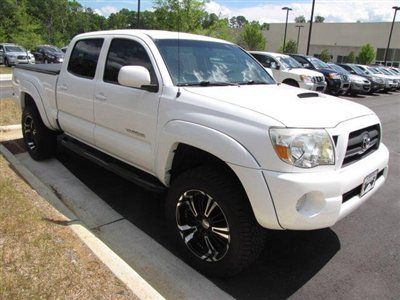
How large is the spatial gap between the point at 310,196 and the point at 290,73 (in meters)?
12.9

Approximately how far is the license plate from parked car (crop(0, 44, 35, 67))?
28370mm

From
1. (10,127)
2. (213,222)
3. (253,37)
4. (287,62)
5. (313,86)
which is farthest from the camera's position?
(253,37)

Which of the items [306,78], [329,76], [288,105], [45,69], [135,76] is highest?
[135,76]

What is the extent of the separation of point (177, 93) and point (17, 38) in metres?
44.3

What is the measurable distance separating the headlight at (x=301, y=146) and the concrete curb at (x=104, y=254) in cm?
136

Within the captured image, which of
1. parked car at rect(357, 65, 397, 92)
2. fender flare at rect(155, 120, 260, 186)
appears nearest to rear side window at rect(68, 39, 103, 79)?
fender flare at rect(155, 120, 260, 186)

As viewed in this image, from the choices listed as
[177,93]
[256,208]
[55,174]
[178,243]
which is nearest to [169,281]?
[178,243]

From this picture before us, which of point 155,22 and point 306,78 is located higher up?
point 155,22

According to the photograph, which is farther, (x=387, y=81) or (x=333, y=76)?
(x=387, y=81)

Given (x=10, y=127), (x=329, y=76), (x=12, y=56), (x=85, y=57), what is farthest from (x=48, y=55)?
(x=85, y=57)

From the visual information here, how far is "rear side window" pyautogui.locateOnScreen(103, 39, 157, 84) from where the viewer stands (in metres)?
3.98

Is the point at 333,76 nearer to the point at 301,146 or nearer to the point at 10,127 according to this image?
the point at 10,127

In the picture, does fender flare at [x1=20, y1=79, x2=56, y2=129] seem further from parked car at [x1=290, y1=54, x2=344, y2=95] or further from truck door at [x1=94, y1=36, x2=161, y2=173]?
parked car at [x1=290, y1=54, x2=344, y2=95]

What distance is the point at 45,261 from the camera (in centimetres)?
314
